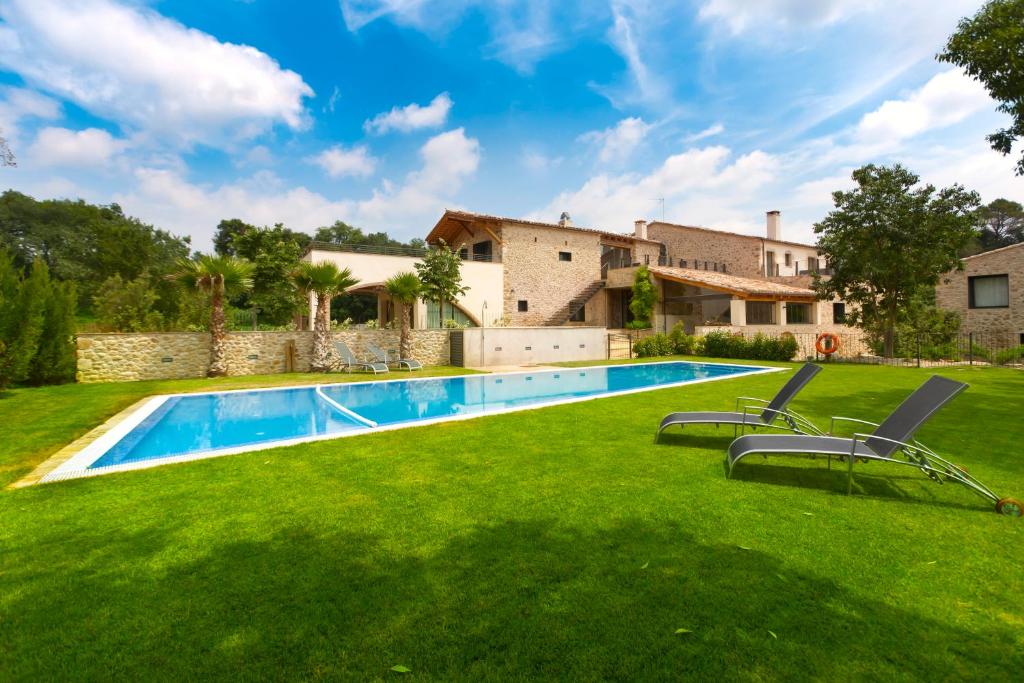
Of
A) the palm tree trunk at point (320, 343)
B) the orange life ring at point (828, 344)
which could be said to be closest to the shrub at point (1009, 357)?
the orange life ring at point (828, 344)

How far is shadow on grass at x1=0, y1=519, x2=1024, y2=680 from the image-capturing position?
2.31 meters

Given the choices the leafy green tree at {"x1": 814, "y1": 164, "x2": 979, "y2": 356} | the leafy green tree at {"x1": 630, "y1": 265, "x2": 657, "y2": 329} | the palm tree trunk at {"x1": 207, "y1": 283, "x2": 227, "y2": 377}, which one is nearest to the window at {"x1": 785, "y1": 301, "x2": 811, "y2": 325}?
the leafy green tree at {"x1": 630, "y1": 265, "x2": 657, "y2": 329}

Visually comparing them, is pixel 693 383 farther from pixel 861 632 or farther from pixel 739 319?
pixel 739 319

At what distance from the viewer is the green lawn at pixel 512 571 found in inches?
93.4

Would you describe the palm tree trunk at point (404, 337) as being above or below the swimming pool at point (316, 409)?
above

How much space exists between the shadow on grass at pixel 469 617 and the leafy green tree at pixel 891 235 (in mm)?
20016

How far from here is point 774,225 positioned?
36.7m

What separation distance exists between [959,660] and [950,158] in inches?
719

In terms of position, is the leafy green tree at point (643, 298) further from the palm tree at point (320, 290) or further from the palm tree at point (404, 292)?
the palm tree at point (320, 290)

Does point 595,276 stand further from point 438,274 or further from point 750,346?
point 438,274

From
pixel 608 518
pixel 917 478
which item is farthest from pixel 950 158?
pixel 608 518

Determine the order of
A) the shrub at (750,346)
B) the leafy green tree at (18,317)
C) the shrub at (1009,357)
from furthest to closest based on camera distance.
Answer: the shrub at (750,346)
the shrub at (1009,357)
the leafy green tree at (18,317)

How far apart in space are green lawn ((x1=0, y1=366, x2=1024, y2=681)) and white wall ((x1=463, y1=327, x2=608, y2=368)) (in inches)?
559

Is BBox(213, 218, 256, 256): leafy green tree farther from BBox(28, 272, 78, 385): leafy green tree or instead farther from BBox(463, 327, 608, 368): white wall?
BBox(463, 327, 608, 368): white wall
